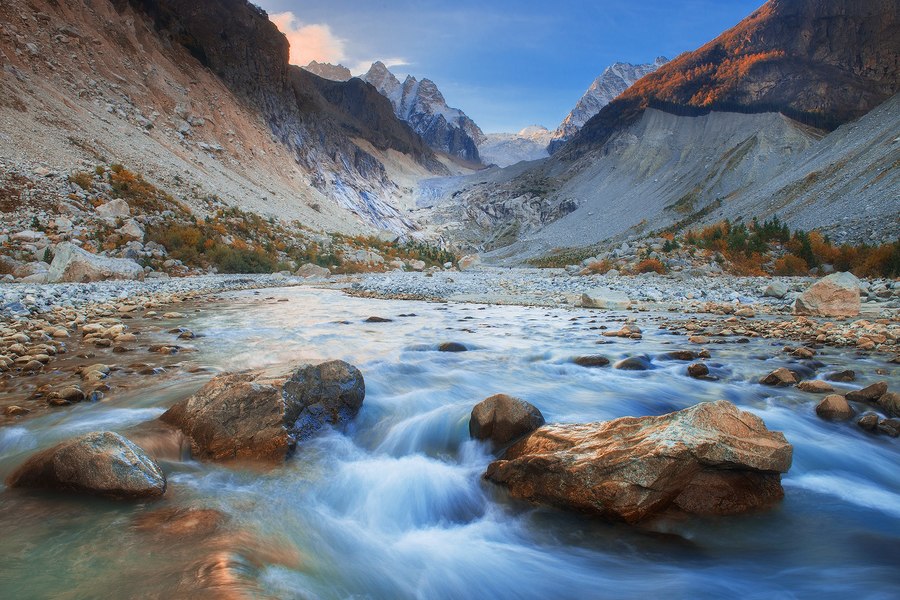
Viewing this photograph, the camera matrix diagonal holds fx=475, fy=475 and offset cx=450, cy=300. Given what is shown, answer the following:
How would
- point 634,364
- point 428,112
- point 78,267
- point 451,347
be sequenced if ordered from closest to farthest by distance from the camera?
point 634,364, point 451,347, point 78,267, point 428,112

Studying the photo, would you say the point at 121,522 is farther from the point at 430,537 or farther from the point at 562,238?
the point at 562,238

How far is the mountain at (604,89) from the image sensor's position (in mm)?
190500

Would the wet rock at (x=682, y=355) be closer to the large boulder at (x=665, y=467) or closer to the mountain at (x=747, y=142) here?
the large boulder at (x=665, y=467)

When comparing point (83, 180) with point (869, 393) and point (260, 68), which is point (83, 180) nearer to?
point (869, 393)

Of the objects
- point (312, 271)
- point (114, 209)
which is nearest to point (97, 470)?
point (114, 209)

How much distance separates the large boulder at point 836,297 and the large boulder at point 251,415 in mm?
10275

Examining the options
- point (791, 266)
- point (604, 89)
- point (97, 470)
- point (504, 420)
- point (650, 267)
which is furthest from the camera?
point (604, 89)

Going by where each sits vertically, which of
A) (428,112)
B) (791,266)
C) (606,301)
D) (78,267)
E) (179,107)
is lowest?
(78,267)

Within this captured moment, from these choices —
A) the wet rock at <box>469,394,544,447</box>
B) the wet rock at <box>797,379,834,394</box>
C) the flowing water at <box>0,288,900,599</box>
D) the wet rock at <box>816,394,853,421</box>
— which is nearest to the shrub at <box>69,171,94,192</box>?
the flowing water at <box>0,288,900,599</box>

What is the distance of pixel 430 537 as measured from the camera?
3.29 meters

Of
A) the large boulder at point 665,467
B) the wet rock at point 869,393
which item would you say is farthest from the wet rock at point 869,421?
the large boulder at point 665,467

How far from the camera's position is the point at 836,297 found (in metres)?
9.60

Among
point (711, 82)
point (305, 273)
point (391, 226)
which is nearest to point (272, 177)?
point (305, 273)

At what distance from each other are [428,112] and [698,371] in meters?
191
